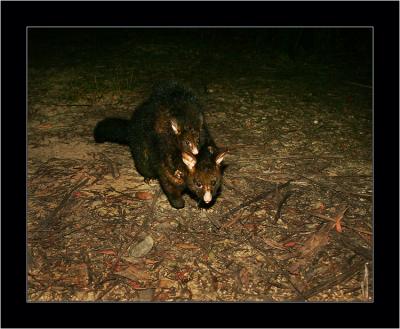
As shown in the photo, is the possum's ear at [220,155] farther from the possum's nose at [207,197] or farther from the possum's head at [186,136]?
the possum's nose at [207,197]

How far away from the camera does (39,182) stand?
5.70 metres

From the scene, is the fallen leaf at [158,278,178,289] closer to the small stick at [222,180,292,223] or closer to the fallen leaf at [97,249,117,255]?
the fallen leaf at [97,249,117,255]

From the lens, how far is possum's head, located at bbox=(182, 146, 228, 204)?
4969 millimetres

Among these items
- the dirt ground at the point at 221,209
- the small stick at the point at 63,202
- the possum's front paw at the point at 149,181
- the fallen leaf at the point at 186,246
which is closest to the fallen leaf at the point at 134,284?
the dirt ground at the point at 221,209

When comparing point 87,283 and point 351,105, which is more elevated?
point 351,105

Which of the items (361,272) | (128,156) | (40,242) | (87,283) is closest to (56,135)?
(128,156)

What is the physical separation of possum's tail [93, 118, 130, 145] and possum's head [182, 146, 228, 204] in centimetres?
164

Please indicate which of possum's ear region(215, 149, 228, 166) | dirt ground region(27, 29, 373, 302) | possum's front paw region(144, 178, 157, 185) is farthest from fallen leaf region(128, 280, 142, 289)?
possum's front paw region(144, 178, 157, 185)

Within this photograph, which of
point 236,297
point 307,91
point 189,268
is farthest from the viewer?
point 307,91

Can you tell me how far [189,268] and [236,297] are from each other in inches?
23.8

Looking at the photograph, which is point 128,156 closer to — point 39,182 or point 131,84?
point 39,182

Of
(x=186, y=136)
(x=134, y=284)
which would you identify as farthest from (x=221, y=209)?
(x=134, y=284)

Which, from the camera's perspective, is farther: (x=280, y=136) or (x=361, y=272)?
(x=280, y=136)

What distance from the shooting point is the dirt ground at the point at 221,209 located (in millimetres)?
4090
